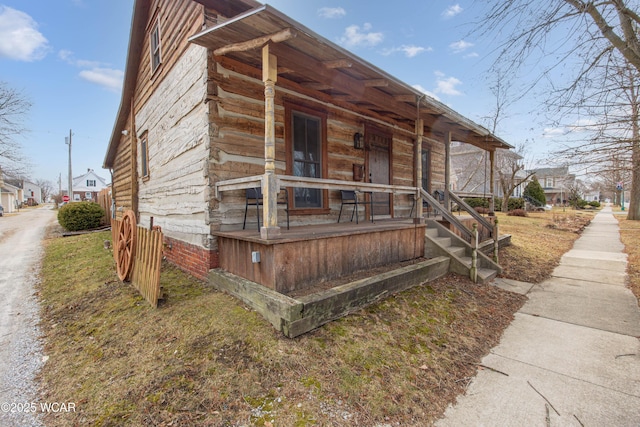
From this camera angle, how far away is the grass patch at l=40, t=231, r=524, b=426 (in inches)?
83.8

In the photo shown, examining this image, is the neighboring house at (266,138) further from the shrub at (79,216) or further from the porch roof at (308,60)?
the shrub at (79,216)

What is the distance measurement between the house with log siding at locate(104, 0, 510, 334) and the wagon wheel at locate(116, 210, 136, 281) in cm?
83

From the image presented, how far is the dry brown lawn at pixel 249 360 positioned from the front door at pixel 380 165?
343cm

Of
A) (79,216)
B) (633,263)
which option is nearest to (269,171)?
(633,263)

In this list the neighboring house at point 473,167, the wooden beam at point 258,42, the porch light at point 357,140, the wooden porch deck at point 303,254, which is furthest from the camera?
the neighboring house at point 473,167

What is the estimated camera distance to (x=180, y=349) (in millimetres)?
2795

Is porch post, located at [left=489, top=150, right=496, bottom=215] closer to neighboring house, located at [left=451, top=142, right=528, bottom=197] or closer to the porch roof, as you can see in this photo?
the porch roof

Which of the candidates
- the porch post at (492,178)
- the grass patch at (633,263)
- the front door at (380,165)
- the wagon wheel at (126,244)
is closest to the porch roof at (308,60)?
the front door at (380,165)

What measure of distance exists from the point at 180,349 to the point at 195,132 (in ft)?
11.0

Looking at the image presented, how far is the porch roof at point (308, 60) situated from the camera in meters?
3.21

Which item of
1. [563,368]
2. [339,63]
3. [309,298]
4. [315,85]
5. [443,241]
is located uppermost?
[315,85]

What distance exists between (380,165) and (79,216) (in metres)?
12.7

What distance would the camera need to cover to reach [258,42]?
11.5ft

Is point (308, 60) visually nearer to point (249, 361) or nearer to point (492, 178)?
point (249, 361)
